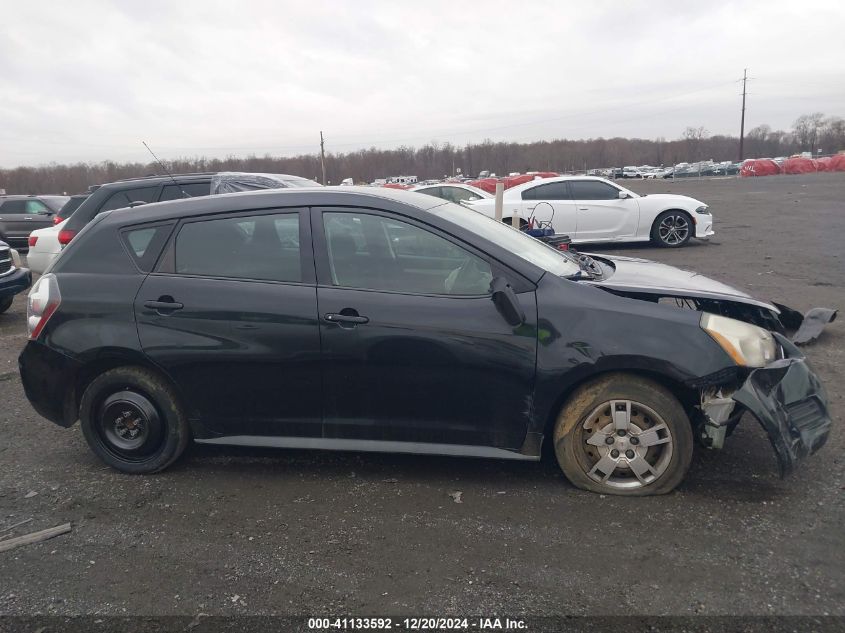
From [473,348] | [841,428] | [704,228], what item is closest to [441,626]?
[473,348]

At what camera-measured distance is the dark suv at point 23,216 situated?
1791 centimetres

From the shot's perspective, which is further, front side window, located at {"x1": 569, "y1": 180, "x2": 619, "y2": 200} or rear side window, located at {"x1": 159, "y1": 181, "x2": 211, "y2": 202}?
front side window, located at {"x1": 569, "y1": 180, "x2": 619, "y2": 200}

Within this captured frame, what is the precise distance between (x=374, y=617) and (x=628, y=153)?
385 ft

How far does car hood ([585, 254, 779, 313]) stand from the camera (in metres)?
3.71

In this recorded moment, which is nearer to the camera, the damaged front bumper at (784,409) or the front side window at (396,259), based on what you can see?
the damaged front bumper at (784,409)

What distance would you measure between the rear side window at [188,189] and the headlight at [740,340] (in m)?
6.91

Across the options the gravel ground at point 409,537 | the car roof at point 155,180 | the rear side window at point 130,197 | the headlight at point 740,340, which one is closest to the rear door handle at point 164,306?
the gravel ground at point 409,537

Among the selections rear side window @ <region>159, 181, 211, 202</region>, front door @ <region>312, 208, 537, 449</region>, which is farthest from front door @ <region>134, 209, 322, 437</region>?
rear side window @ <region>159, 181, 211, 202</region>

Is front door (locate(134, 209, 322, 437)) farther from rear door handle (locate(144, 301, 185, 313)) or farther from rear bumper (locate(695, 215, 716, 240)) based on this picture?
rear bumper (locate(695, 215, 716, 240))

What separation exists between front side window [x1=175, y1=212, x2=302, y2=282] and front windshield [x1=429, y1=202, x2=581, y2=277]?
0.86 meters

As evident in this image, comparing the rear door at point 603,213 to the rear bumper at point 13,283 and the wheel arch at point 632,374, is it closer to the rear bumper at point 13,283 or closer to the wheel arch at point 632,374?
the rear bumper at point 13,283

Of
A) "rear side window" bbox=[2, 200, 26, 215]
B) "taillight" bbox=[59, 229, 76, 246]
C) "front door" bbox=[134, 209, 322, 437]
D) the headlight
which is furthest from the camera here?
"rear side window" bbox=[2, 200, 26, 215]

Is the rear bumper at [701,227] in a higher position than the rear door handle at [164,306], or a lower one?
lower

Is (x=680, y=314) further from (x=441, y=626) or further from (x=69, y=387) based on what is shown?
(x=69, y=387)
